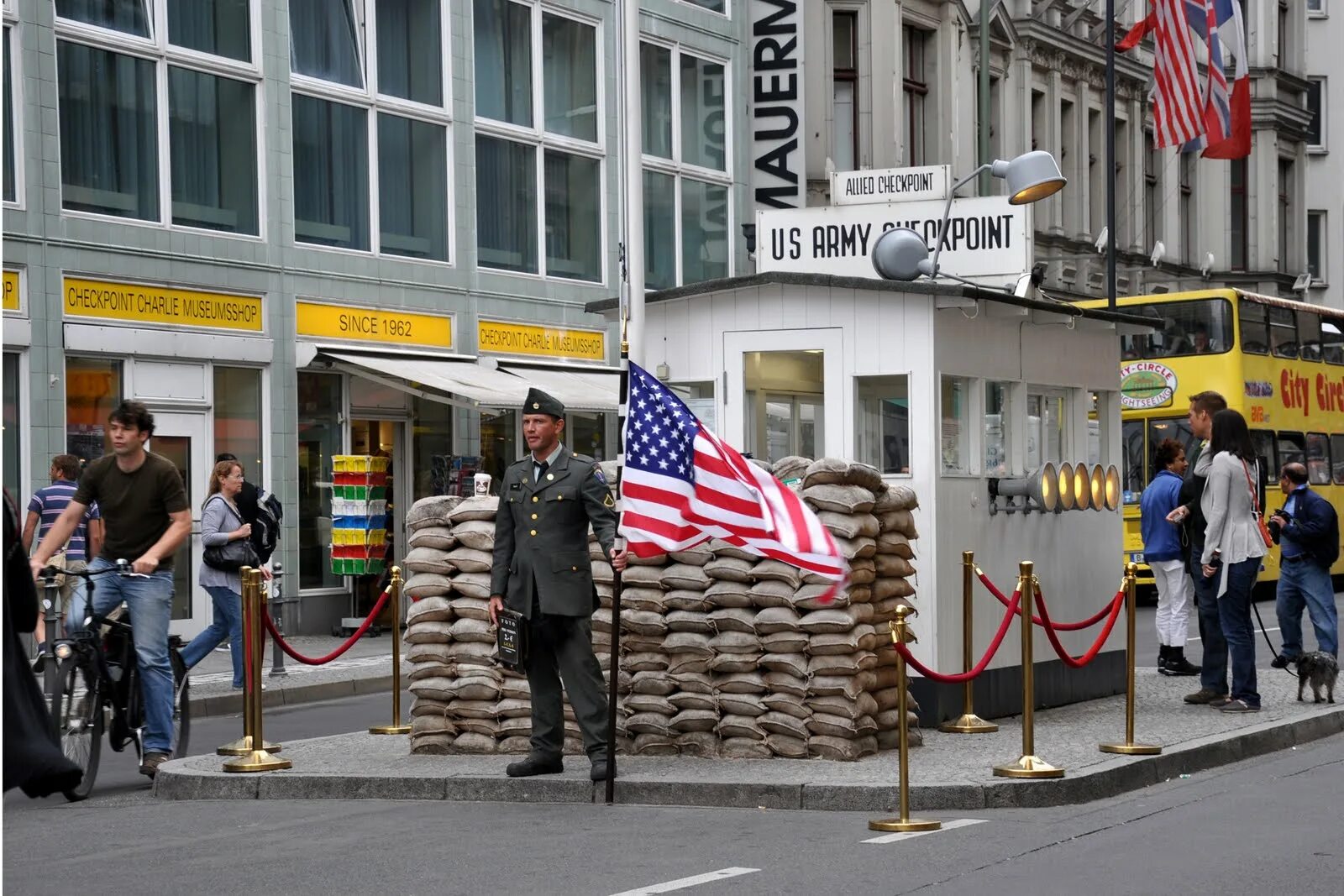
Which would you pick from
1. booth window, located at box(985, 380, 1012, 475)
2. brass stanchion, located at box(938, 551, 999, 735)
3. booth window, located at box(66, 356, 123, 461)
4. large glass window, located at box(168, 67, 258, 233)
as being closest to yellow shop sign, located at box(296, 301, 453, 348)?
large glass window, located at box(168, 67, 258, 233)

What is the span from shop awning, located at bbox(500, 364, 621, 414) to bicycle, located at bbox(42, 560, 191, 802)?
13.2 m

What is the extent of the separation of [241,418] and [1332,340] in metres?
15.9

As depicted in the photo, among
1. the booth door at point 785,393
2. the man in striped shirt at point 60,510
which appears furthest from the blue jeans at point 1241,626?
the man in striped shirt at point 60,510

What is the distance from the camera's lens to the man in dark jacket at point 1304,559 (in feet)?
44.6

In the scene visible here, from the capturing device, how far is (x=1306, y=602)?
14078mm

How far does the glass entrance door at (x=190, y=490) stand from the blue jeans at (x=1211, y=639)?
11.0 metres

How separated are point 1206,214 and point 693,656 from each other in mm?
43469

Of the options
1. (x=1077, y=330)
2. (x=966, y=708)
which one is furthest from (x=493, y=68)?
(x=966, y=708)

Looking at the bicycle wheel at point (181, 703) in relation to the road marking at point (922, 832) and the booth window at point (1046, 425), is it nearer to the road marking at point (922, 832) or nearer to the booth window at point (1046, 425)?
the road marking at point (922, 832)

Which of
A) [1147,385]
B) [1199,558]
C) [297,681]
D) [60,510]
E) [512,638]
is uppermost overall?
[1147,385]

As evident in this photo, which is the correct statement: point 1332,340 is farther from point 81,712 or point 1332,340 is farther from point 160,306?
point 81,712

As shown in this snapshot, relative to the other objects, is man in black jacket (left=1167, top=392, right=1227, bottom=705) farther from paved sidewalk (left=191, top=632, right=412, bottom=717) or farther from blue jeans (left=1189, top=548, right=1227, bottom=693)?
paved sidewalk (left=191, top=632, right=412, bottom=717)

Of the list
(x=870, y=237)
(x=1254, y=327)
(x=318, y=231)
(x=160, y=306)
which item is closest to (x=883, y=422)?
(x=870, y=237)

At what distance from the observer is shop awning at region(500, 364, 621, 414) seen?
80.9ft
